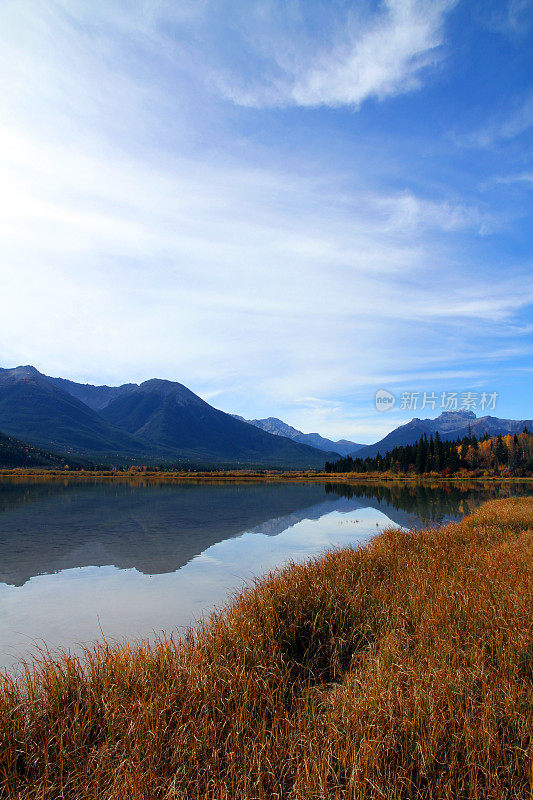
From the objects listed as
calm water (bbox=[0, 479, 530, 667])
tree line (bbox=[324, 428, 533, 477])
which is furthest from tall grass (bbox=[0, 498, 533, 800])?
tree line (bbox=[324, 428, 533, 477])

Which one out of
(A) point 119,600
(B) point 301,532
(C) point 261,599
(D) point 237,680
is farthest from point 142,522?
(D) point 237,680

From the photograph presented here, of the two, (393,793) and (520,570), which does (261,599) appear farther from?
(520,570)

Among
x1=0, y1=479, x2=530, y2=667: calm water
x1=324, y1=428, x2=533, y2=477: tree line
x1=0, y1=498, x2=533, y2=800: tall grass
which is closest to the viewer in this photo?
x1=0, y1=498, x2=533, y2=800: tall grass

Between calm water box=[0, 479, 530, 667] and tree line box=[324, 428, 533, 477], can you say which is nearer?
calm water box=[0, 479, 530, 667]

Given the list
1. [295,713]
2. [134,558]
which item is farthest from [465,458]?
[295,713]

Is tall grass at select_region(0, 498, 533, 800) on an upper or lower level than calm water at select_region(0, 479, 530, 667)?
upper

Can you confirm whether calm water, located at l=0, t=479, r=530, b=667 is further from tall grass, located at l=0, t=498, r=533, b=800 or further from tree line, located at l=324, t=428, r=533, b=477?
tree line, located at l=324, t=428, r=533, b=477

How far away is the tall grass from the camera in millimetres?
4145

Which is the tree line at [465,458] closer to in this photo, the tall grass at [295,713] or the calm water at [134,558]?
the calm water at [134,558]

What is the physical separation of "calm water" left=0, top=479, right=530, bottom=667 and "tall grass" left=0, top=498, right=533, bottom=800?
265cm

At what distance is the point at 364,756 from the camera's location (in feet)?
13.5

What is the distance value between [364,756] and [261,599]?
473 cm

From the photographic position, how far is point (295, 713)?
17.9ft

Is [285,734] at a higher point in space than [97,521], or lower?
higher
